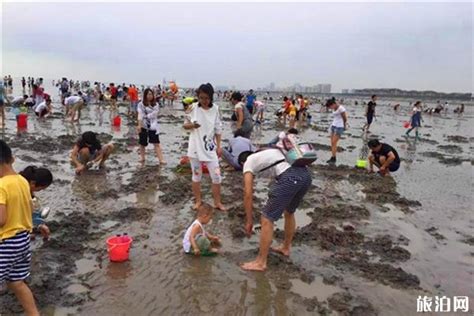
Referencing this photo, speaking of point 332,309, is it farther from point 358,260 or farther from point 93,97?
point 93,97

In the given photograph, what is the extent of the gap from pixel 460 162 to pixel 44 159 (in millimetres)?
12287

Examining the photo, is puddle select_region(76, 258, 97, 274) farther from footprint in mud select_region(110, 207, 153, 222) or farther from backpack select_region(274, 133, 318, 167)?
Result: backpack select_region(274, 133, 318, 167)

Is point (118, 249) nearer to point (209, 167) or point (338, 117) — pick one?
point (209, 167)

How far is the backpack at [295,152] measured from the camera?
421 centimetres

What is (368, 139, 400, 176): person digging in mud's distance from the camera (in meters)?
9.41

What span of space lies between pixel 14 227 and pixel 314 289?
2965 mm

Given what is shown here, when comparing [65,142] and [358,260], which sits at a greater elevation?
[65,142]

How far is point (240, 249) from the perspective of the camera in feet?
16.7

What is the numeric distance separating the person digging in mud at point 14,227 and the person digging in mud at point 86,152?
5350mm

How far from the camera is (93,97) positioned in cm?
3556

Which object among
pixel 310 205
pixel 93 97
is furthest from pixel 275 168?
pixel 93 97

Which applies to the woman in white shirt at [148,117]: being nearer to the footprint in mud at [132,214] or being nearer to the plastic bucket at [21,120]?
the footprint in mud at [132,214]

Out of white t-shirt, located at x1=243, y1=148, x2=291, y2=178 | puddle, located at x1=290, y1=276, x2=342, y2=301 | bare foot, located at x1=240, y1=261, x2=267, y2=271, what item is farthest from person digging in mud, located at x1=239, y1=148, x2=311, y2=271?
puddle, located at x1=290, y1=276, x2=342, y2=301

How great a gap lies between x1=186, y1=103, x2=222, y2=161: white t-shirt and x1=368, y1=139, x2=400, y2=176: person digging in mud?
15.7ft
